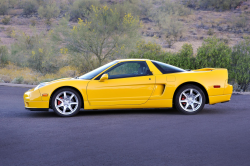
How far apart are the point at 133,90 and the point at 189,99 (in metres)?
1.47

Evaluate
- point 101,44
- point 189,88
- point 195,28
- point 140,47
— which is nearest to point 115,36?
point 101,44

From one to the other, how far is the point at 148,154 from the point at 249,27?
163 ft

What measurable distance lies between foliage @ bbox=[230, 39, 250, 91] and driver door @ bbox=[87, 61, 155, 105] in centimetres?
776

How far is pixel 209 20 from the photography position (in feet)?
182

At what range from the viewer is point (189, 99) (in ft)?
29.3

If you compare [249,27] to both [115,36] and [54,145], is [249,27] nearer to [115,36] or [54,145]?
[115,36]

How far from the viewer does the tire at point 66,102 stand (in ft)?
28.0

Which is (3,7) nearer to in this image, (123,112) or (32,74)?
(32,74)

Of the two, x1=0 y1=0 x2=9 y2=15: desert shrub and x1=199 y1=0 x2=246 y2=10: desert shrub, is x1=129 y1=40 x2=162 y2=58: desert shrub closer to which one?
x1=199 y1=0 x2=246 y2=10: desert shrub

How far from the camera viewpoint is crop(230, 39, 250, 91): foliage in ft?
50.0

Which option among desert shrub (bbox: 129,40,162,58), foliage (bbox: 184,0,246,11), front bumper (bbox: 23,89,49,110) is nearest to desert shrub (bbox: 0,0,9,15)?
foliage (bbox: 184,0,246,11)

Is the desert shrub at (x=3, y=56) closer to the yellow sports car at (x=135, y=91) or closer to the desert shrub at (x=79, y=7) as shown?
the yellow sports car at (x=135, y=91)

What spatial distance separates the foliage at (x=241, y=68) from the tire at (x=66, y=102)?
9021mm

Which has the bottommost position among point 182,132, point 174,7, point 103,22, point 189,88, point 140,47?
point 182,132
